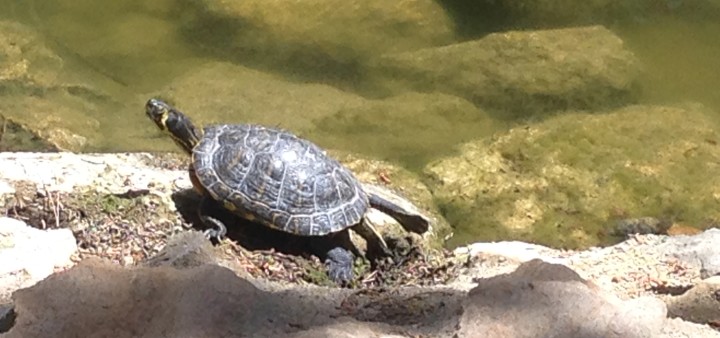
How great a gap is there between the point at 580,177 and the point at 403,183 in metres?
1.04

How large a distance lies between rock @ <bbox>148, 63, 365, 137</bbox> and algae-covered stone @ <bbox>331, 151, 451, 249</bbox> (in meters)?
0.52

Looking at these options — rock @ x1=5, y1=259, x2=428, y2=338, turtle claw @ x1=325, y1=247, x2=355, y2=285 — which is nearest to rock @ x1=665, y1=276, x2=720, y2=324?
rock @ x1=5, y1=259, x2=428, y2=338

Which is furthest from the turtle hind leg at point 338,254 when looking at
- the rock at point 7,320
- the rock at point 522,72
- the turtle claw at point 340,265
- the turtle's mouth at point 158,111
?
the rock at point 522,72

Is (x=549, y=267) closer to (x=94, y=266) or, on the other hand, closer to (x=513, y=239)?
(x=94, y=266)

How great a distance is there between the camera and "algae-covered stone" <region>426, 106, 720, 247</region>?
4.91 m

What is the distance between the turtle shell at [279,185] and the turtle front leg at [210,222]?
0.09 metres

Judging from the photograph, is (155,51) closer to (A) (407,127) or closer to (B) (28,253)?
(A) (407,127)

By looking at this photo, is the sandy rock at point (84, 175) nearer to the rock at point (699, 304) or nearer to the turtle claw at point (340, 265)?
the turtle claw at point (340, 265)

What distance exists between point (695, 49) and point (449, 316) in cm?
505

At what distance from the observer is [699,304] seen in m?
2.75

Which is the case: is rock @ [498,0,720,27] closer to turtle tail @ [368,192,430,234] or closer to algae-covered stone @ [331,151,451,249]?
algae-covered stone @ [331,151,451,249]

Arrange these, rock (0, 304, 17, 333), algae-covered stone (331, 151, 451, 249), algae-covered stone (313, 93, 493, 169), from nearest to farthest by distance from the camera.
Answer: rock (0, 304, 17, 333) → algae-covered stone (331, 151, 451, 249) → algae-covered stone (313, 93, 493, 169)

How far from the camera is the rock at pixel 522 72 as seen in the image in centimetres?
616

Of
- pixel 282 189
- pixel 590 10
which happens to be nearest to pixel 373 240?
pixel 282 189
